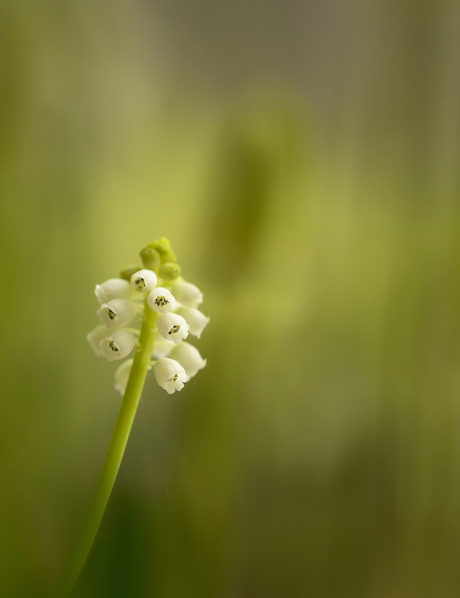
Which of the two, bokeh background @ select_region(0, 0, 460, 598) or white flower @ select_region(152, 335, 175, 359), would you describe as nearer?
white flower @ select_region(152, 335, 175, 359)

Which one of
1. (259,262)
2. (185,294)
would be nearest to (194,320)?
(185,294)

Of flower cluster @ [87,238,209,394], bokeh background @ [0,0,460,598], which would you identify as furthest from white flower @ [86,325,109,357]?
bokeh background @ [0,0,460,598]

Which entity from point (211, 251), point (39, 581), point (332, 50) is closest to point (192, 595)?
point (39, 581)

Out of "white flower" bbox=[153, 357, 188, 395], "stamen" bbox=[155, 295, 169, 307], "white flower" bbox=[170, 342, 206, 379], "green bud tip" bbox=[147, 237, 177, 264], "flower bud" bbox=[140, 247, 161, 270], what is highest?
"green bud tip" bbox=[147, 237, 177, 264]

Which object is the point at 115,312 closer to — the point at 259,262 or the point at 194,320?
the point at 194,320

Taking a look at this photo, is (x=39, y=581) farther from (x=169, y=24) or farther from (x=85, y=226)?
(x=169, y=24)

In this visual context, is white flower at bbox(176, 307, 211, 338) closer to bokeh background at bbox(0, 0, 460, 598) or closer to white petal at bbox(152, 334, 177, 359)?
white petal at bbox(152, 334, 177, 359)

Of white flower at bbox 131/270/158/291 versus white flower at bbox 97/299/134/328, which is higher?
white flower at bbox 131/270/158/291
